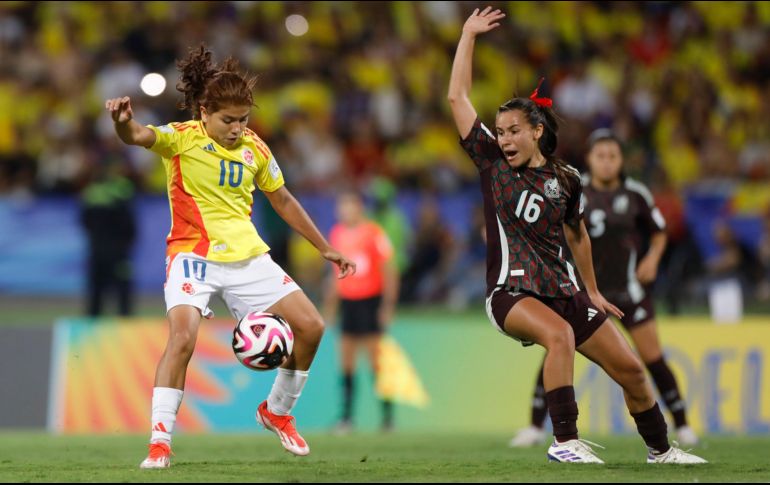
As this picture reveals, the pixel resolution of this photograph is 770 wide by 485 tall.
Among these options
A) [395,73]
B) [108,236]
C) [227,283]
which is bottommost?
[227,283]

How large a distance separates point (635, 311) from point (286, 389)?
11.8 ft

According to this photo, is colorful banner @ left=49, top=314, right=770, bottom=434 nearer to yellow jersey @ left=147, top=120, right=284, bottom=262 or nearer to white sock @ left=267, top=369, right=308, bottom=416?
white sock @ left=267, top=369, right=308, bottom=416

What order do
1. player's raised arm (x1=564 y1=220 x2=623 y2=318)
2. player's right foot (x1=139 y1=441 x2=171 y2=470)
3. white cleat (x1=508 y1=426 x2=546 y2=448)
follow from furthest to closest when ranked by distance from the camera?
white cleat (x1=508 y1=426 x2=546 y2=448)
player's raised arm (x1=564 y1=220 x2=623 y2=318)
player's right foot (x1=139 y1=441 x2=171 y2=470)

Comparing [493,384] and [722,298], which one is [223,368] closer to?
[493,384]

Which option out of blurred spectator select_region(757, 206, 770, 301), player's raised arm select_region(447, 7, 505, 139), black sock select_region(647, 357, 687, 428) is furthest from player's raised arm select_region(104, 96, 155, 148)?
blurred spectator select_region(757, 206, 770, 301)

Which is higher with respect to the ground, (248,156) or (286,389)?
(248,156)

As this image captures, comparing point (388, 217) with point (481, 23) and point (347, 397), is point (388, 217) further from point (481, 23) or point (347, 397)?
point (481, 23)

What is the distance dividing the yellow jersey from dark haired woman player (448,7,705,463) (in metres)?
Answer: 1.37

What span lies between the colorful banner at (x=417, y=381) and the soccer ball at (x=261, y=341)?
18.9 ft

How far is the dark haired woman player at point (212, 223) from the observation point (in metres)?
6.75

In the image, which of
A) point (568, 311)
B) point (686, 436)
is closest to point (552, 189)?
point (568, 311)

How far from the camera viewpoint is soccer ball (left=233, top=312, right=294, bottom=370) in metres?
6.82

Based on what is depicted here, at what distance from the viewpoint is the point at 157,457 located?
645cm

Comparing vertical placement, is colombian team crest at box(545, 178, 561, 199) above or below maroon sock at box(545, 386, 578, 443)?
above
